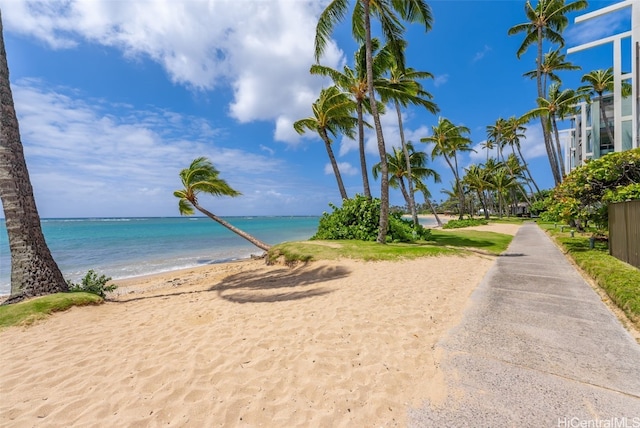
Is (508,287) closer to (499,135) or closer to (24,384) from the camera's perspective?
(24,384)

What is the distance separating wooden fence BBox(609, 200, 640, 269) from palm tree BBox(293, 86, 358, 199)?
1155cm

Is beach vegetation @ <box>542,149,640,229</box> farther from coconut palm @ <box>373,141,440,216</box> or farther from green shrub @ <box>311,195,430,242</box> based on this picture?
coconut palm @ <box>373,141,440,216</box>

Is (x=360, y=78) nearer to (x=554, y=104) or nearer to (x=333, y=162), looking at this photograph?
(x=333, y=162)

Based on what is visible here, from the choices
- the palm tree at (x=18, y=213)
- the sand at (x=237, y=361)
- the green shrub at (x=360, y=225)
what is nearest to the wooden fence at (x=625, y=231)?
the sand at (x=237, y=361)

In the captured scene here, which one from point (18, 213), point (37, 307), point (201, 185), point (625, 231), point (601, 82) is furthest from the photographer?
point (601, 82)

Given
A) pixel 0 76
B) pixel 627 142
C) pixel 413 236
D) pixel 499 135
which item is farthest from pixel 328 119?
pixel 499 135

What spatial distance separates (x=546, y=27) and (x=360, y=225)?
76.2ft

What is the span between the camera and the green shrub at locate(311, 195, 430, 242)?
1434cm

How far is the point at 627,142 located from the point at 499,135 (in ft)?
89.8

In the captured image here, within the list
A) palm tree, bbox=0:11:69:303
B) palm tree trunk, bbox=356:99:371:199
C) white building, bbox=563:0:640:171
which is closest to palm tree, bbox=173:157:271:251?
palm tree trunk, bbox=356:99:371:199

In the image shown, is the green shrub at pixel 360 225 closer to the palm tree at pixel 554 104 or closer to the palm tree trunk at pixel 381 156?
the palm tree trunk at pixel 381 156

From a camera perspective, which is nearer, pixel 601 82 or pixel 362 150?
pixel 362 150

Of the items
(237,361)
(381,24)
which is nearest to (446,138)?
(381,24)

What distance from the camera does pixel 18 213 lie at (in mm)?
5875
